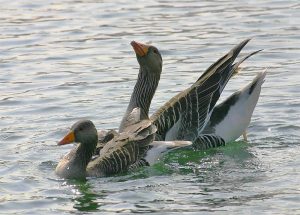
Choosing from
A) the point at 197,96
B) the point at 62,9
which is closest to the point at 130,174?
the point at 197,96

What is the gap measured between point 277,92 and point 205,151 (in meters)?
2.83

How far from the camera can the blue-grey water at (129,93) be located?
12.9m

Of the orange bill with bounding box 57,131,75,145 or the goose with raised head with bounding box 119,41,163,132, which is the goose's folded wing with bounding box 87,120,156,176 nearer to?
the orange bill with bounding box 57,131,75,145

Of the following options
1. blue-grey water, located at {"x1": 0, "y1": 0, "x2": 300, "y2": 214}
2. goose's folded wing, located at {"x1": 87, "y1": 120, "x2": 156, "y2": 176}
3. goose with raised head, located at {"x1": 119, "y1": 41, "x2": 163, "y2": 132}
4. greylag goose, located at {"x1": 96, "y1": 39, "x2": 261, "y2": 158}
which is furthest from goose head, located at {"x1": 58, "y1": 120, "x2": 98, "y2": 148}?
goose with raised head, located at {"x1": 119, "y1": 41, "x2": 163, "y2": 132}

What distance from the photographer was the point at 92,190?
44.0 feet

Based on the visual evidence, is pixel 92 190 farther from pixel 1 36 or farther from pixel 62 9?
pixel 62 9

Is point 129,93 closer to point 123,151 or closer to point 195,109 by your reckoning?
point 195,109

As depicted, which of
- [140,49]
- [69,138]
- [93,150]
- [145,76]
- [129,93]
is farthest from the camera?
[129,93]

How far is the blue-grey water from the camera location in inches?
507

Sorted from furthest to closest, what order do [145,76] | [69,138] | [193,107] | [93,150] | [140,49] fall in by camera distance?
[145,76], [140,49], [193,107], [93,150], [69,138]

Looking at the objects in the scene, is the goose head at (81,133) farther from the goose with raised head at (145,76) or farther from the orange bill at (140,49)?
the orange bill at (140,49)

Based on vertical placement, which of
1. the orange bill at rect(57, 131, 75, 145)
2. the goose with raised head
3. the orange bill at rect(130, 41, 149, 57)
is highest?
the orange bill at rect(130, 41, 149, 57)

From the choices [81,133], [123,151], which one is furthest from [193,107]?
[81,133]

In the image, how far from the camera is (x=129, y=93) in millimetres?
18109
